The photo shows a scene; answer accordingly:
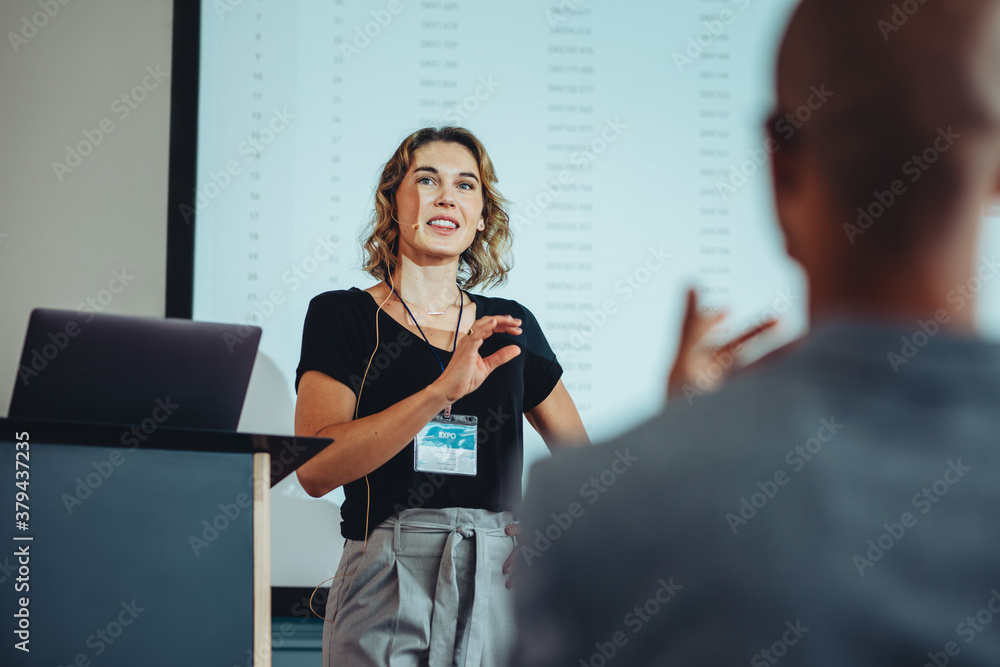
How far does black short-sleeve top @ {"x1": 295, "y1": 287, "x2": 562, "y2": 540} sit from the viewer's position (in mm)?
1682

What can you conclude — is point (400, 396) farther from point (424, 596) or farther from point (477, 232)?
point (477, 232)

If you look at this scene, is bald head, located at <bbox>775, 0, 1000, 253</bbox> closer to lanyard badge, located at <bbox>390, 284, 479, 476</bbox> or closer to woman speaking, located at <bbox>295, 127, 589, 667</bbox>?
woman speaking, located at <bbox>295, 127, 589, 667</bbox>

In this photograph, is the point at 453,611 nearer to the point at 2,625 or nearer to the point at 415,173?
the point at 2,625

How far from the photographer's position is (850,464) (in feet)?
1.23

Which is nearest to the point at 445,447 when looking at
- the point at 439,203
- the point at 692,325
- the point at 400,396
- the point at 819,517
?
the point at 400,396

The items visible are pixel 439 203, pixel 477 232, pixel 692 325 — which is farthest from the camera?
pixel 477 232

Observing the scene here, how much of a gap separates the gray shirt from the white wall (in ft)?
7.68

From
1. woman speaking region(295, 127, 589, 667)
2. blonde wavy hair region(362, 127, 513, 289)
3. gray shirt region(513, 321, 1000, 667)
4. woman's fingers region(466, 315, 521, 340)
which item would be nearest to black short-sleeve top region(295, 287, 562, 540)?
woman speaking region(295, 127, 589, 667)

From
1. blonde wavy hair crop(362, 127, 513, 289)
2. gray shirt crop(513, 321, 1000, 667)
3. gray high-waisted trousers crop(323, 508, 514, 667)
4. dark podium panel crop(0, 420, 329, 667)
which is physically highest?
blonde wavy hair crop(362, 127, 513, 289)

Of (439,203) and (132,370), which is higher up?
(439,203)

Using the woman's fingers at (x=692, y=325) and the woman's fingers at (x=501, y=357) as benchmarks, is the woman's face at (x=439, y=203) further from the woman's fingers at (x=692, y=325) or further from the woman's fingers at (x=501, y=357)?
the woman's fingers at (x=692, y=325)

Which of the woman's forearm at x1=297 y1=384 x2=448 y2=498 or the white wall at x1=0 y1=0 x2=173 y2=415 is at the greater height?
the white wall at x1=0 y1=0 x2=173 y2=415

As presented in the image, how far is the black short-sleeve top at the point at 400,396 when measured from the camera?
168cm

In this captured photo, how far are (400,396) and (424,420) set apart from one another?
0.18 meters
